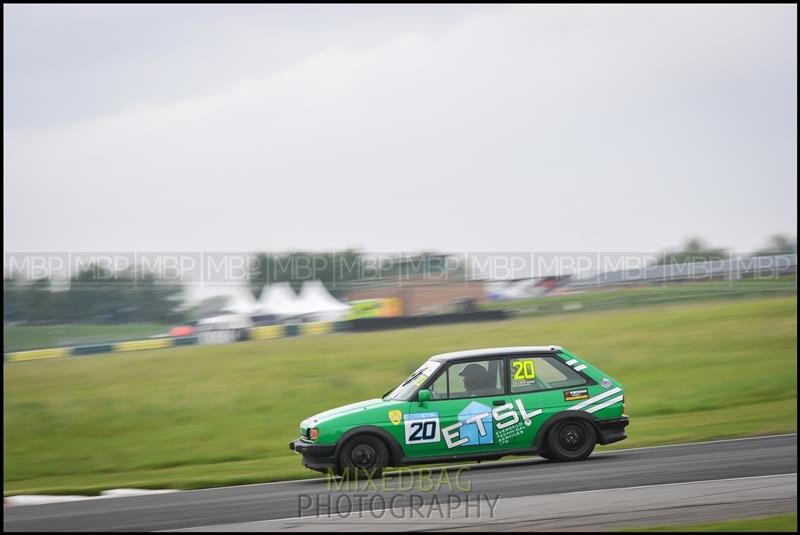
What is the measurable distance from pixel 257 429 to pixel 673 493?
1191 cm

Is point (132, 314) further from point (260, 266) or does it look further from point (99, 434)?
point (99, 434)

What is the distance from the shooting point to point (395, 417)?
10.1 meters

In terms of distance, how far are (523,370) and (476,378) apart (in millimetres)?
582

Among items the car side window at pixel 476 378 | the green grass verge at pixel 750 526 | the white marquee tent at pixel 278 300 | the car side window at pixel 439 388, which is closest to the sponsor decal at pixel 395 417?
Result: the car side window at pixel 439 388

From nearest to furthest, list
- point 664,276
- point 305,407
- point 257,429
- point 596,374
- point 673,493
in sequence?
point 673,493 → point 596,374 → point 257,429 → point 305,407 → point 664,276

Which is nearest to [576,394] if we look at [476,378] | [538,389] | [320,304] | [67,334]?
[538,389]

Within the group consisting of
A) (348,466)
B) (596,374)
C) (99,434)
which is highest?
(596,374)

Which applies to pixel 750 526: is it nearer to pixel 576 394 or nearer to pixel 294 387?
pixel 576 394

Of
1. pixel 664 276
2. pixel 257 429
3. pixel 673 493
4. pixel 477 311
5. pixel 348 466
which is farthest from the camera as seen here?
pixel 664 276

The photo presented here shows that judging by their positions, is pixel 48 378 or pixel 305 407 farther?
pixel 48 378

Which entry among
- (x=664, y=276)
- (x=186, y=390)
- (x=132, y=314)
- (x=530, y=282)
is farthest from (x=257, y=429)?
(x=664, y=276)

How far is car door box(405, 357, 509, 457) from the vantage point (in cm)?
1015

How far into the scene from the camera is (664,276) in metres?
28.6

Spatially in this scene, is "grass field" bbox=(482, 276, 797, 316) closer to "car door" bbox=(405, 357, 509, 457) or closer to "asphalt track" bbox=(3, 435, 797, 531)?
"asphalt track" bbox=(3, 435, 797, 531)
